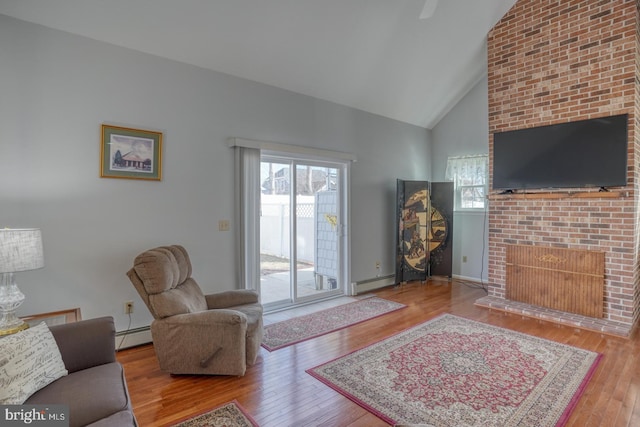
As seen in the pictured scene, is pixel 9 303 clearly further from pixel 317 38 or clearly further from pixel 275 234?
pixel 317 38

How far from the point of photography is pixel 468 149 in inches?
222

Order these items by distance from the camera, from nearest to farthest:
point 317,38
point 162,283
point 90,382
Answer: point 90,382 < point 162,283 < point 317,38

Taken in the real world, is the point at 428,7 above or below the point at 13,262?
above

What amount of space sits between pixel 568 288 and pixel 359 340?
2615 mm

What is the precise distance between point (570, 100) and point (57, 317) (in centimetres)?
559

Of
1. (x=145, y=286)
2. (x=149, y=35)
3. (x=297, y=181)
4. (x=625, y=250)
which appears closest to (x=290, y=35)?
(x=149, y=35)

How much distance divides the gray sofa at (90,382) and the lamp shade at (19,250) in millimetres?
463

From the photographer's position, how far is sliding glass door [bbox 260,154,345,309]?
13.5 feet

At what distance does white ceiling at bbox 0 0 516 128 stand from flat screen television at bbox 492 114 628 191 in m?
1.42

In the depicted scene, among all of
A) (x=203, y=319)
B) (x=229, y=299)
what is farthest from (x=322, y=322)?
(x=203, y=319)

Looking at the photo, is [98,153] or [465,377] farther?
[98,153]

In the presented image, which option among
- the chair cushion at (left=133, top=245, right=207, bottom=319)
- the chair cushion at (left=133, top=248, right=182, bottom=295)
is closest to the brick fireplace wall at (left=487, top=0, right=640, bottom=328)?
the chair cushion at (left=133, top=245, right=207, bottom=319)

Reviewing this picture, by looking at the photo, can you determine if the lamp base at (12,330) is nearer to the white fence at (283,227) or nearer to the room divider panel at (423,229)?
the white fence at (283,227)

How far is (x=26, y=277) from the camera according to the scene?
2580mm
